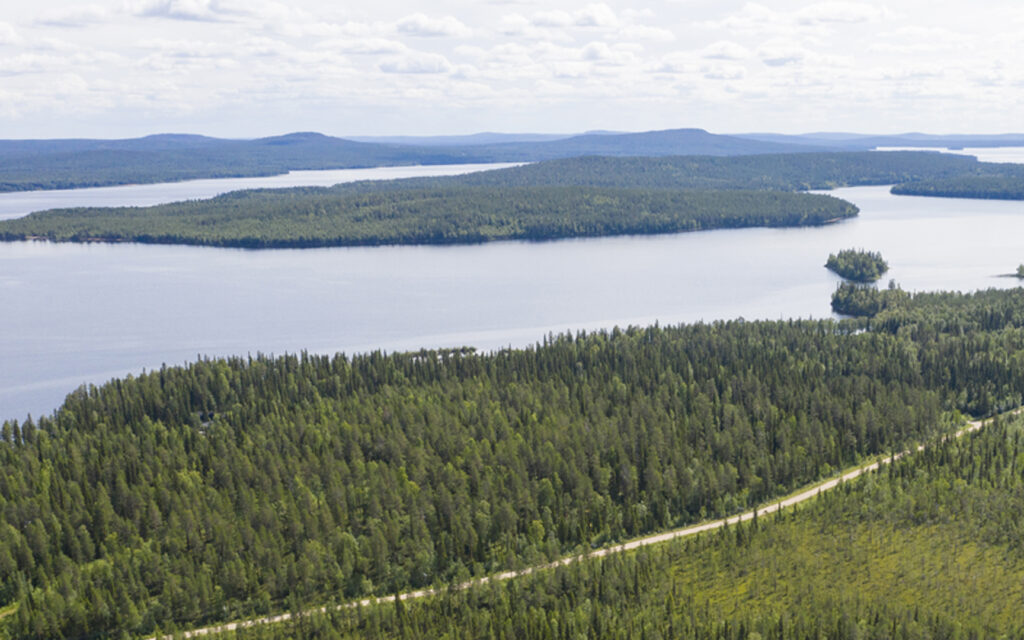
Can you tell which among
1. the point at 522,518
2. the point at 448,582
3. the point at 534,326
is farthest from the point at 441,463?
the point at 534,326

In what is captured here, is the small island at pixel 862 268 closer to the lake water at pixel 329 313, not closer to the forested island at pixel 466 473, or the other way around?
the lake water at pixel 329 313

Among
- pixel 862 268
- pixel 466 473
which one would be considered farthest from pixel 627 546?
pixel 862 268

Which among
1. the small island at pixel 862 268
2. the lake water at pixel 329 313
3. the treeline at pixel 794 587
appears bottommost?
the treeline at pixel 794 587

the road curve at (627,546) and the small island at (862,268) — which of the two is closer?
the road curve at (627,546)

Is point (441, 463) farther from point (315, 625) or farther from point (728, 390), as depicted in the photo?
point (728, 390)

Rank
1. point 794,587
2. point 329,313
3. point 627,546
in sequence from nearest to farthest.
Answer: point 794,587, point 627,546, point 329,313

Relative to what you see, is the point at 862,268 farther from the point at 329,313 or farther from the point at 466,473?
the point at 466,473

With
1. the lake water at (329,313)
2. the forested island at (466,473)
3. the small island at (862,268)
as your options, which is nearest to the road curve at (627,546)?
the forested island at (466,473)
